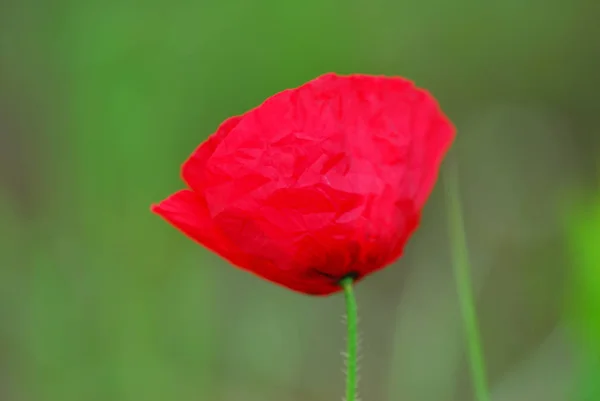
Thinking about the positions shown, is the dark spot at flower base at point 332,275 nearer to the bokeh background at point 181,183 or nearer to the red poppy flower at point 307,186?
the red poppy flower at point 307,186

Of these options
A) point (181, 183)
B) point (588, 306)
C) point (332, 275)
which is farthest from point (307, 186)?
point (181, 183)

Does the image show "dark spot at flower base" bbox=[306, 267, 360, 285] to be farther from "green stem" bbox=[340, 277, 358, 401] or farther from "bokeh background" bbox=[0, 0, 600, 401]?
"bokeh background" bbox=[0, 0, 600, 401]

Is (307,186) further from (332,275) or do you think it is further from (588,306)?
(588,306)

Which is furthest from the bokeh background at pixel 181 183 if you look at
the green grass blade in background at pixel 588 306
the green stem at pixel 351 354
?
the green stem at pixel 351 354

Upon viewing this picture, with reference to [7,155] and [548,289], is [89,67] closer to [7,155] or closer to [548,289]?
[7,155]

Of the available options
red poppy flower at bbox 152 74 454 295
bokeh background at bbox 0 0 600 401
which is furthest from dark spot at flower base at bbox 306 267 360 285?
bokeh background at bbox 0 0 600 401
